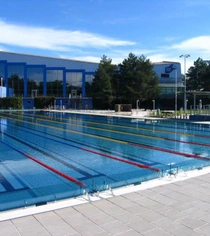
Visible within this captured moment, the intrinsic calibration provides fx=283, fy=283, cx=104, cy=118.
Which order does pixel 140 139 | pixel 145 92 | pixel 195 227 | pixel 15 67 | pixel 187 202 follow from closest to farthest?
pixel 195 227, pixel 187 202, pixel 140 139, pixel 145 92, pixel 15 67

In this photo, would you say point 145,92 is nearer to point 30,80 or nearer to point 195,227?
point 30,80

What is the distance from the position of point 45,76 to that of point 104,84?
11467mm

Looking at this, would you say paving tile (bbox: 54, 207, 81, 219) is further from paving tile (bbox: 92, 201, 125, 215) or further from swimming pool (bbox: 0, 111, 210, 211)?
swimming pool (bbox: 0, 111, 210, 211)

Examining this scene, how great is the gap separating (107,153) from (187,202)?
15.7 feet

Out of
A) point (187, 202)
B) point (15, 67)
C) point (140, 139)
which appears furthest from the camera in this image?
point (15, 67)

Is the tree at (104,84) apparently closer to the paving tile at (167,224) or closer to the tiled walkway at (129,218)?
the tiled walkway at (129,218)

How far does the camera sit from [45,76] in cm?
4519

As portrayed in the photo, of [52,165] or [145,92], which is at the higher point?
[145,92]

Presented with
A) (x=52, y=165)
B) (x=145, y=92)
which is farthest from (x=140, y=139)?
(x=145, y=92)

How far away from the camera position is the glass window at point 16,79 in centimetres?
4384

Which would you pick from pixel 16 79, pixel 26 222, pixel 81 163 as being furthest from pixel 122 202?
pixel 16 79

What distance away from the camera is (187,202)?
384 centimetres

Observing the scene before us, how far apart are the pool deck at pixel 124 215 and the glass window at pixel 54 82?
42769mm

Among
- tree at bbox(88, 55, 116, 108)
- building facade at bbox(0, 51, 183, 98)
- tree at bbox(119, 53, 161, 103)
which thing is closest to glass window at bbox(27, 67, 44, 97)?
building facade at bbox(0, 51, 183, 98)
